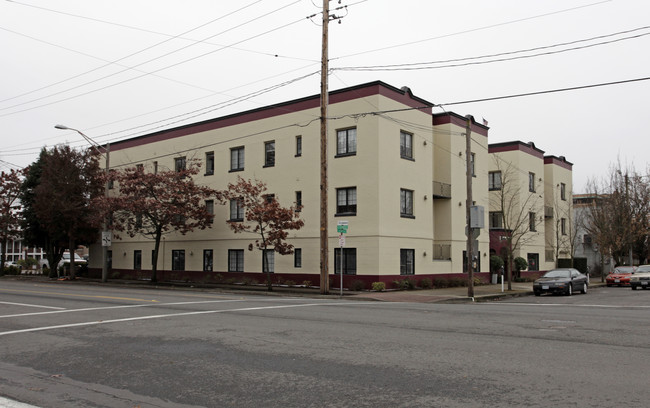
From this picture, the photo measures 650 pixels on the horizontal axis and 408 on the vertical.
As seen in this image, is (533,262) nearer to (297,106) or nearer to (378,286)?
(378,286)

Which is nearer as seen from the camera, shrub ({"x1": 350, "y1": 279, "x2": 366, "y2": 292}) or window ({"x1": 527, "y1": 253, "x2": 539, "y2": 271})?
shrub ({"x1": 350, "y1": 279, "x2": 366, "y2": 292})

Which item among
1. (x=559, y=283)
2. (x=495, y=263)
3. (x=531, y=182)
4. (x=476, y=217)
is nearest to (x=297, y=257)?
(x=476, y=217)

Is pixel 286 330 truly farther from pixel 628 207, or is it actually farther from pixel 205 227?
pixel 628 207

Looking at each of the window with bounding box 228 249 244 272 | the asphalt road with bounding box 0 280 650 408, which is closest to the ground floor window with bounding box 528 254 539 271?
the window with bounding box 228 249 244 272

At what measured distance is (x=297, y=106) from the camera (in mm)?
30828

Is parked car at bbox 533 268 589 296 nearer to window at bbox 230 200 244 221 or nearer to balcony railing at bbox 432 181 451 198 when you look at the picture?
balcony railing at bbox 432 181 451 198

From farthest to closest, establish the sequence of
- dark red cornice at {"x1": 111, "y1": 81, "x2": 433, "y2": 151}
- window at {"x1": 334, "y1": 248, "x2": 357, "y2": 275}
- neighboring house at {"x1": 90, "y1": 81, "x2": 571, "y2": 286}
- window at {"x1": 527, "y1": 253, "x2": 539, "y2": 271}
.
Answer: window at {"x1": 527, "y1": 253, "x2": 539, "y2": 271}
dark red cornice at {"x1": 111, "y1": 81, "x2": 433, "y2": 151}
window at {"x1": 334, "y1": 248, "x2": 357, "y2": 275}
neighboring house at {"x1": 90, "y1": 81, "x2": 571, "y2": 286}

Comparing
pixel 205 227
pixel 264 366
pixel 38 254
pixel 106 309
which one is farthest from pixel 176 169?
pixel 38 254

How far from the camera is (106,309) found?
15.9m

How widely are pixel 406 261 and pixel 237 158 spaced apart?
1283 cm

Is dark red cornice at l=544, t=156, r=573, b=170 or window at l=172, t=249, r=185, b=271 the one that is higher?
dark red cornice at l=544, t=156, r=573, b=170

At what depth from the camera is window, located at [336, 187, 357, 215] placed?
28.1 metres

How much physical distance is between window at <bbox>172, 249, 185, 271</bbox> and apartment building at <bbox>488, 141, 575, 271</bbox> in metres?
21.4

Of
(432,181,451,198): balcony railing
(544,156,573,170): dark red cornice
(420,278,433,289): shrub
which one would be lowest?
(420,278,433,289): shrub
